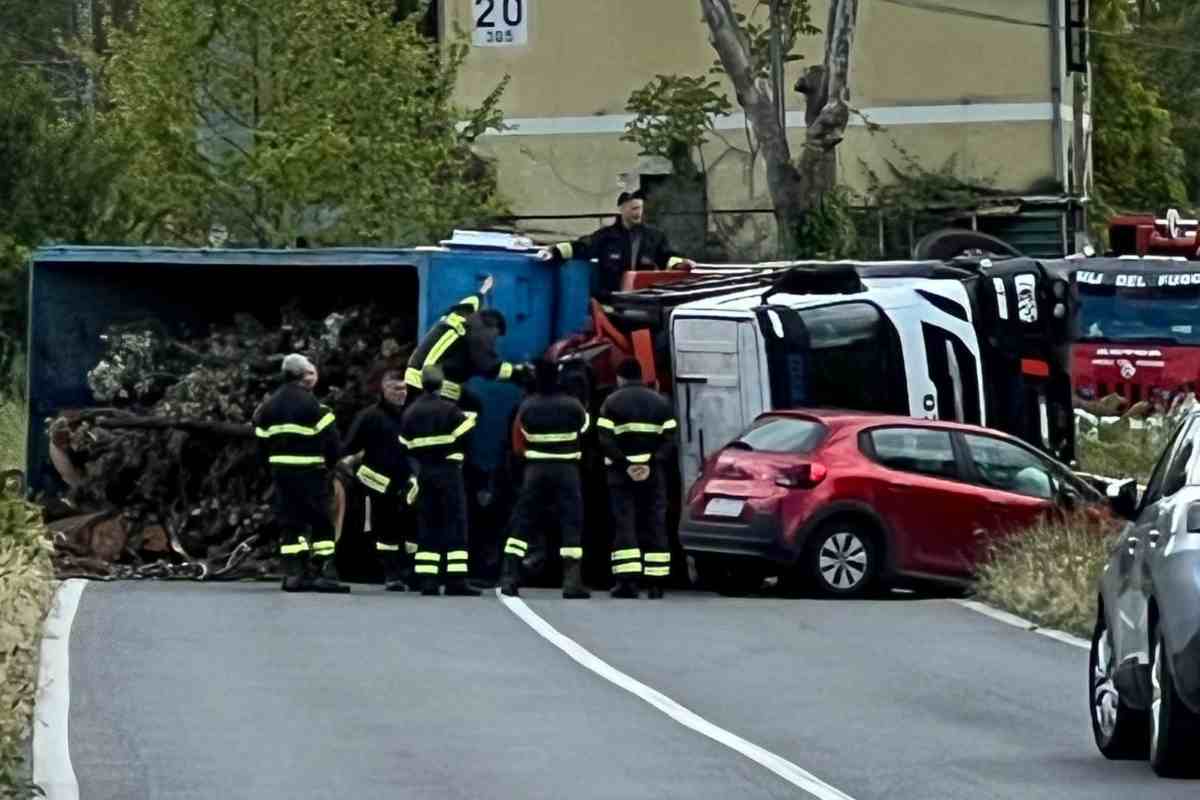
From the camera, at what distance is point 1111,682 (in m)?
12.1

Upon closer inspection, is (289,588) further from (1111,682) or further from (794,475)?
(1111,682)

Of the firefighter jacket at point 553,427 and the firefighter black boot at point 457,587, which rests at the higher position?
the firefighter jacket at point 553,427

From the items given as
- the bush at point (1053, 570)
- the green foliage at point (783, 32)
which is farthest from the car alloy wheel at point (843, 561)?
the green foliage at point (783, 32)

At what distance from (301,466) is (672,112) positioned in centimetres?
2284

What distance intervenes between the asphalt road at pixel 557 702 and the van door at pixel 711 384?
2.10 m

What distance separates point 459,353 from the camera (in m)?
21.4

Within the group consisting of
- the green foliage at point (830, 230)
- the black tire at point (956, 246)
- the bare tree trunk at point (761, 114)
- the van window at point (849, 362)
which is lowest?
the van window at point (849, 362)

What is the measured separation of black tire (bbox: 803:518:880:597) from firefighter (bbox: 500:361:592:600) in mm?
1726

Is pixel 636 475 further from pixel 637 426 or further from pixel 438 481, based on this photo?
pixel 438 481

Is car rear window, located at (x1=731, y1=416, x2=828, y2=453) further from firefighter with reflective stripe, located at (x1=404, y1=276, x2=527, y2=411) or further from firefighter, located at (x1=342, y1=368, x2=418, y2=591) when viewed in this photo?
firefighter, located at (x1=342, y1=368, x2=418, y2=591)

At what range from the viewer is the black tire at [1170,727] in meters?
11.0

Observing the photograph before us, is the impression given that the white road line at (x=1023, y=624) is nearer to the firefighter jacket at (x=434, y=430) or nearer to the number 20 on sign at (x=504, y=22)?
the firefighter jacket at (x=434, y=430)

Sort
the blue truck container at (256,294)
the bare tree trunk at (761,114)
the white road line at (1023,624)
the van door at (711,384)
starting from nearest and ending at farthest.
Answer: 1. the white road line at (1023,624)
2. the van door at (711,384)
3. the blue truck container at (256,294)
4. the bare tree trunk at (761,114)

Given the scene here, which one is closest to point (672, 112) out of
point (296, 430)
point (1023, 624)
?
point (296, 430)
